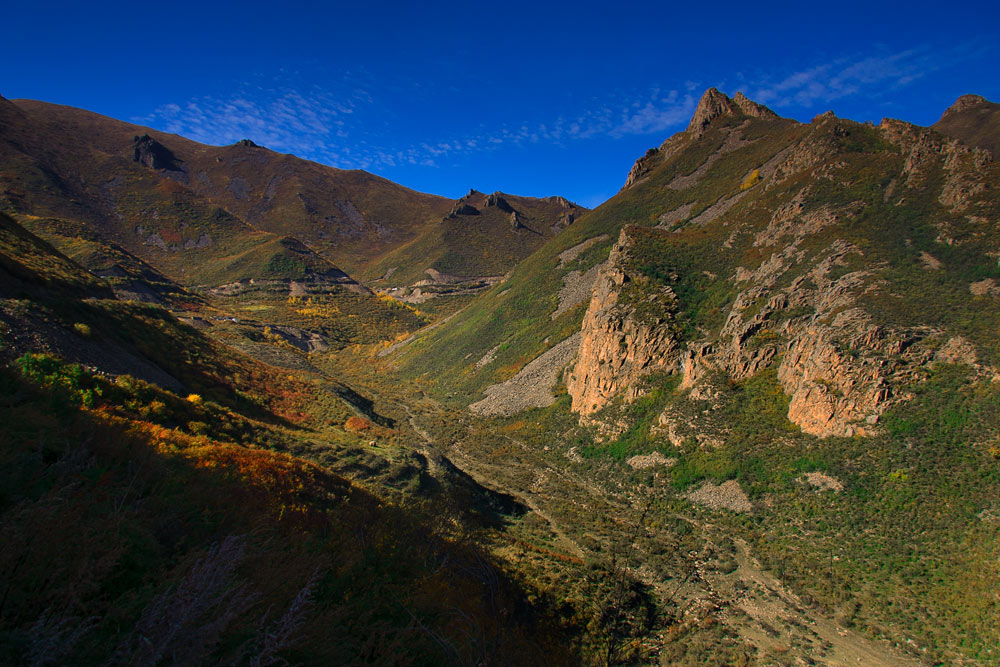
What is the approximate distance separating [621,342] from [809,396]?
45.4 ft

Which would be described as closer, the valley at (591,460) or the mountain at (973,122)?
the valley at (591,460)

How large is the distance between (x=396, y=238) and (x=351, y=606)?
547 ft

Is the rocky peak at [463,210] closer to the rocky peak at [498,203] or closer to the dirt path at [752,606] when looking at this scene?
the rocky peak at [498,203]

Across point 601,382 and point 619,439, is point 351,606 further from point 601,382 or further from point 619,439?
point 601,382

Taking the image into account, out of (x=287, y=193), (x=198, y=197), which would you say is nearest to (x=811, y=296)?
(x=198, y=197)

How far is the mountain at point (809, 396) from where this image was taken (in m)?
17.0

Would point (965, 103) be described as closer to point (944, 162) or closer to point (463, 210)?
point (944, 162)

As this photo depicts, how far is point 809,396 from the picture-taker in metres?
24.3

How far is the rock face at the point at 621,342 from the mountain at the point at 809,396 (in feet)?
0.58

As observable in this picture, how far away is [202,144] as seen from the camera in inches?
7411

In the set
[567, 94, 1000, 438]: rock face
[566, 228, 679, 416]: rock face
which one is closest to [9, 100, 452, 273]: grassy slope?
[566, 228, 679, 416]: rock face

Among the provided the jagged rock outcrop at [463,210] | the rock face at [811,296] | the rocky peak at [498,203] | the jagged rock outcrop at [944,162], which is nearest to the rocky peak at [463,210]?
the jagged rock outcrop at [463,210]

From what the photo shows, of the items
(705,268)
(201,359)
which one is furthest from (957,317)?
(201,359)

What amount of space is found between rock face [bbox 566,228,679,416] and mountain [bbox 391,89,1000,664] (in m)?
0.18
